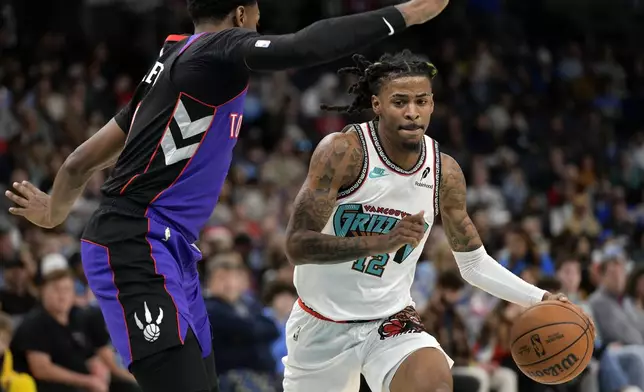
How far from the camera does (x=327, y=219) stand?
5512 mm

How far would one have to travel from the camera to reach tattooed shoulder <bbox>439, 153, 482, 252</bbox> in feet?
19.4

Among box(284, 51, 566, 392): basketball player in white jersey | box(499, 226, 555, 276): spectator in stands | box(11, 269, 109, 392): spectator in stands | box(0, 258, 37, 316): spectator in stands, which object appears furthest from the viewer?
box(499, 226, 555, 276): spectator in stands

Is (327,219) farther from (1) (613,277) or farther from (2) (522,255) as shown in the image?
(2) (522,255)

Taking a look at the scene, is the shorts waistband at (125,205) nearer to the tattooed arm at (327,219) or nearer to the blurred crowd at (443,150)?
the tattooed arm at (327,219)

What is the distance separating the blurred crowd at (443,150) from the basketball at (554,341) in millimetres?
3483

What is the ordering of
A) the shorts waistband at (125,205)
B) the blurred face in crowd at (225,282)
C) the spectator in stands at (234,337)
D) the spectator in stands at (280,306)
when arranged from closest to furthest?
the shorts waistband at (125,205)
the spectator in stands at (234,337)
the blurred face in crowd at (225,282)
the spectator in stands at (280,306)

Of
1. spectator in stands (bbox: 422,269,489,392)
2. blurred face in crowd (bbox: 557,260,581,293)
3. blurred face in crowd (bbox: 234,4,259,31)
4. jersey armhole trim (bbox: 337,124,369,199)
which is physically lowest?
blurred face in crowd (bbox: 557,260,581,293)

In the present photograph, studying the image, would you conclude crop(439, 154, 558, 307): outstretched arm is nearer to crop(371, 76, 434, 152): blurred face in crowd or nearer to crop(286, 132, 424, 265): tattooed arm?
crop(371, 76, 434, 152): blurred face in crowd

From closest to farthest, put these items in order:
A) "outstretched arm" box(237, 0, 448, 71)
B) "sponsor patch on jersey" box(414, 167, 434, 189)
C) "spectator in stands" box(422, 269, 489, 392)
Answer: "outstretched arm" box(237, 0, 448, 71) < "sponsor patch on jersey" box(414, 167, 434, 189) < "spectator in stands" box(422, 269, 489, 392)

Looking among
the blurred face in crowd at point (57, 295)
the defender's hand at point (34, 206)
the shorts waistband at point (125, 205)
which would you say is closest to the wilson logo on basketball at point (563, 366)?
the shorts waistband at point (125, 205)

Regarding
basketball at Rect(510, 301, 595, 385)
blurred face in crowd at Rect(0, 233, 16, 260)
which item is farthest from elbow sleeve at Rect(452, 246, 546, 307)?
blurred face in crowd at Rect(0, 233, 16, 260)

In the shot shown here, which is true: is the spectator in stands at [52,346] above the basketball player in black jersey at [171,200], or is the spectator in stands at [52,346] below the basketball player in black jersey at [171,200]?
below

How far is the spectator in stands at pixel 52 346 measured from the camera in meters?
8.46

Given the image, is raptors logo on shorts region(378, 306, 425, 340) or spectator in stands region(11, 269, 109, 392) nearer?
raptors logo on shorts region(378, 306, 425, 340)
